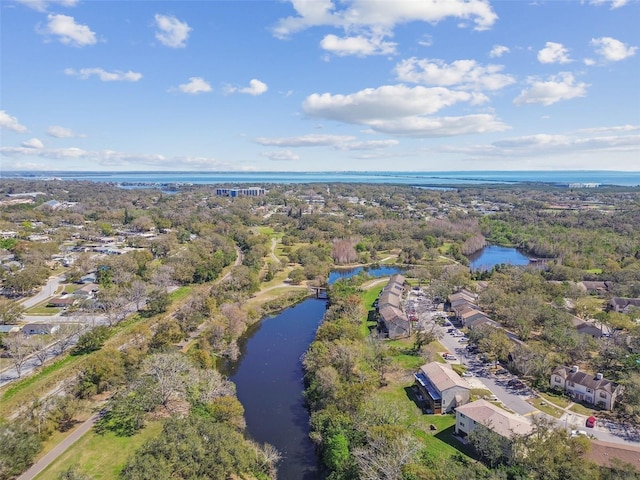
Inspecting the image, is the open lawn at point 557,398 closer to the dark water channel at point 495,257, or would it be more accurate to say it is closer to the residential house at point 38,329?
the dark water channel at point 495,257

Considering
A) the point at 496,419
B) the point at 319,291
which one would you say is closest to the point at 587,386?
the point at 496,419

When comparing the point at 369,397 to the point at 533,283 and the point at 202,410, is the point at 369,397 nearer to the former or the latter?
the point at 202,410

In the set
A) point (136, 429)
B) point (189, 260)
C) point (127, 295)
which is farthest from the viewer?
point (189, 260)

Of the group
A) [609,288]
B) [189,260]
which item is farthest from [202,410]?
[609,288]

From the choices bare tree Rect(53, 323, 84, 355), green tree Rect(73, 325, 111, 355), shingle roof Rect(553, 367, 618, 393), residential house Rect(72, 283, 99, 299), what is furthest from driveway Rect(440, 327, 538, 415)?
residential house Rect(72, 283, 99, 299)

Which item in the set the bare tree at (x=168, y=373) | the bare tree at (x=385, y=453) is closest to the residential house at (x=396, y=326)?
the bare tree at (x=385, y=453)

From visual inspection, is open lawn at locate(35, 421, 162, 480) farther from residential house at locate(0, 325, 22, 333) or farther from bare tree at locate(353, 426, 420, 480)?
residential house at locate(0, 325, 22, 333)
